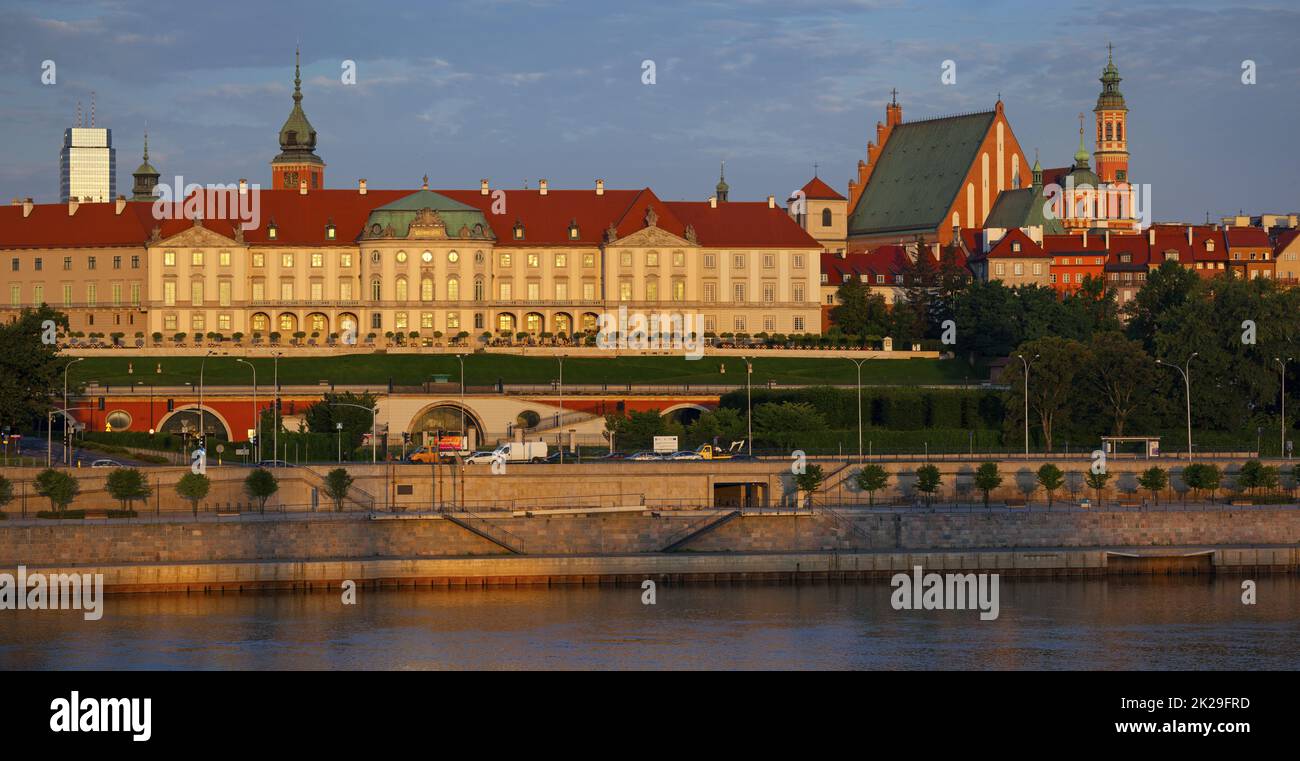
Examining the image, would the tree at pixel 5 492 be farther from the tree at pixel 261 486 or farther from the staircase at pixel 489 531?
the staircase at pixel 489 531

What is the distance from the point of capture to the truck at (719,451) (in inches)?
3290

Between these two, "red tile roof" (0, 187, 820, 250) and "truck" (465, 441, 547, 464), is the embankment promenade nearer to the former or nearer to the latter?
"truck" (465, 441, 547, 464)

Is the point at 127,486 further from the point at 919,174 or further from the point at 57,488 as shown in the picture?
the point at 919,174

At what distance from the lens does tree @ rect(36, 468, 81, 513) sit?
234 feet

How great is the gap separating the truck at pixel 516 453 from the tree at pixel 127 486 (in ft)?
41.0

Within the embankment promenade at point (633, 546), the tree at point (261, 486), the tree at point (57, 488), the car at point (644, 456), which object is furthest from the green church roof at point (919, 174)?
the tree at point (57, 488)

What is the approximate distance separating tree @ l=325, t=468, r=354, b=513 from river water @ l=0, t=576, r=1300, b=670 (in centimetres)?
836

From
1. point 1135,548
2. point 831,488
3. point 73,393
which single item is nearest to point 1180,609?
point 1135,548
